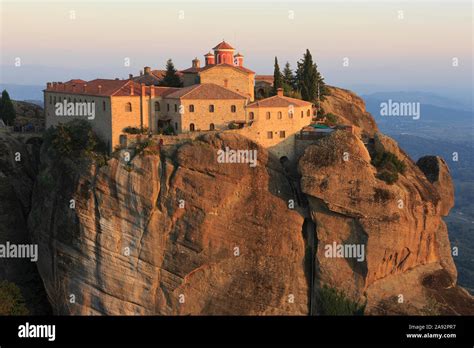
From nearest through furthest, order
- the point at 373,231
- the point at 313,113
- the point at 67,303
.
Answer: the point at 373,231 < the point at 67,303 < the point at 313,113

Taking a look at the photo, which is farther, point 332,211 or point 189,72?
point 189,72

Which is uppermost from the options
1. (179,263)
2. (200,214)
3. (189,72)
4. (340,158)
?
(189,72)

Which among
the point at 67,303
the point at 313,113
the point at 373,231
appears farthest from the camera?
the point at 313,113

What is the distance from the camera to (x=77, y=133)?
56875 mm

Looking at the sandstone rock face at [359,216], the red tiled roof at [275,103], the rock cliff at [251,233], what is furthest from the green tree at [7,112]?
the sandstone rock face at [359,216]

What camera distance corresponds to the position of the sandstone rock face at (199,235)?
51.1 metres

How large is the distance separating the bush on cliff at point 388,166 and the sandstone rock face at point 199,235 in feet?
23.4

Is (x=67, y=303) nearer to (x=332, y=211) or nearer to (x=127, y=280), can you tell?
(x=127, y=280)

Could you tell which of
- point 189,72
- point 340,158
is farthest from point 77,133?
point 340,158

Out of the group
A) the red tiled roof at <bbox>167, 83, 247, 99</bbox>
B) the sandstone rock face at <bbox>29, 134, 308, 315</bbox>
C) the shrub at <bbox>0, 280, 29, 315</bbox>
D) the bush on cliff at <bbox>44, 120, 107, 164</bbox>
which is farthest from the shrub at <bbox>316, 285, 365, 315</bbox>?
the shrub at <bbox>0, 280, 29, 315</bbox>

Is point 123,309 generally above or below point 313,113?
below

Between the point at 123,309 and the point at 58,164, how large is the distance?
1362cm

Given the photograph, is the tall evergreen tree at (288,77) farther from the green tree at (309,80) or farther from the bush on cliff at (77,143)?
the bush on cliff at (77,143)

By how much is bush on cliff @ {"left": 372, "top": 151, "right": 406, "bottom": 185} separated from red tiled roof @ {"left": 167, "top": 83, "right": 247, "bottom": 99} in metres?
11.7
